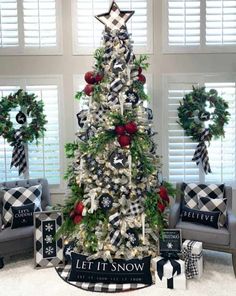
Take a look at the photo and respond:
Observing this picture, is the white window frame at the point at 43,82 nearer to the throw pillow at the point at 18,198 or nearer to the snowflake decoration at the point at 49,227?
the throw pillow at the point at 18,198

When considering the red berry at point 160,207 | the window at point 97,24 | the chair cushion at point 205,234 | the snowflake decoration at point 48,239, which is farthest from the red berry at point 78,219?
the window at point 97,24

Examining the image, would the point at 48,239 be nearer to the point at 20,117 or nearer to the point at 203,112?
the point at 20,117

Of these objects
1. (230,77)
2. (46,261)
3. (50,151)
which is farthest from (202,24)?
(46,261)

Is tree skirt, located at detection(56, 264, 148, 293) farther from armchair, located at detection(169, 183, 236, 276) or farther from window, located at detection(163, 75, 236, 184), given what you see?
window, located at detection(163, 75, 236, 184)

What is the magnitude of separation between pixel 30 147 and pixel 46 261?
66.1 inches

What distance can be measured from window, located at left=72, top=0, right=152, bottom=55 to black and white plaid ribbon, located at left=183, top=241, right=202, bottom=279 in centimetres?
275

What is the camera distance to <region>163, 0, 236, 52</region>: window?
460 cm

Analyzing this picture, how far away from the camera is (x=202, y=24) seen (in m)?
4.64

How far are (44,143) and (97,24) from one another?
186 cm

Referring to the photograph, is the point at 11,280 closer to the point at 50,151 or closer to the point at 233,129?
the point at 50,151

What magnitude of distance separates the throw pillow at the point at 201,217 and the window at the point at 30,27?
286 centimetres

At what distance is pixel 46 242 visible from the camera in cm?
380

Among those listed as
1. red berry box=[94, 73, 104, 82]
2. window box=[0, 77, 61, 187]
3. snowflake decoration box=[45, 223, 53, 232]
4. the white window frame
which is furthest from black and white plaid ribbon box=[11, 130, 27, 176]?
red berry box=[94, 73, 104, 82]

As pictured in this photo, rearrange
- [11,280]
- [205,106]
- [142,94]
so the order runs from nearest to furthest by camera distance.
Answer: [11,280], [142,94], [205,106]
